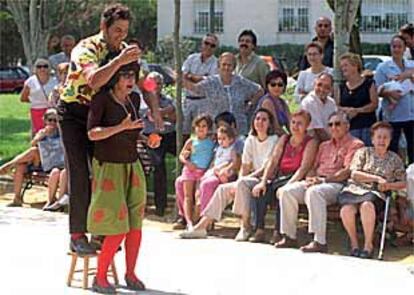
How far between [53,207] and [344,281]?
4712 millimetres

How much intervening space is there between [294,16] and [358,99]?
114ft

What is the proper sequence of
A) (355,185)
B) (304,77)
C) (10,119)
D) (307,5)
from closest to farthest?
(355,185)
(304,77)
(10,119)
(307,5)

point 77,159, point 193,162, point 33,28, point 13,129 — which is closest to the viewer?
point 77,159

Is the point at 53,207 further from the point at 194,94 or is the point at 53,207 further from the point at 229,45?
the point at 229,45

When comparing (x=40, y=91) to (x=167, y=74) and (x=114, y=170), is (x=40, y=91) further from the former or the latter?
(x=167, y=74)

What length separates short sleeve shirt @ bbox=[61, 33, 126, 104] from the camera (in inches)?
305

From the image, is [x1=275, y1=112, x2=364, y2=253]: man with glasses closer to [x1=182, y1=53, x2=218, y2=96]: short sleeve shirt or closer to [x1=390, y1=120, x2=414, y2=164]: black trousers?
[x1=390, y1=120, x2=414, y2=164]: black trousers

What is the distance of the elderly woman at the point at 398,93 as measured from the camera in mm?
10914

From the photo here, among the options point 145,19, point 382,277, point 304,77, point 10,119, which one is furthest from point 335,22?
point 145,19

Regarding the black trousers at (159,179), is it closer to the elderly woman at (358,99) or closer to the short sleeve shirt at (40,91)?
the elderly woman at (358,99)

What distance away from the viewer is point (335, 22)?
11.3 m

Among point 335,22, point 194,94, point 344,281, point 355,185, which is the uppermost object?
point 335,22

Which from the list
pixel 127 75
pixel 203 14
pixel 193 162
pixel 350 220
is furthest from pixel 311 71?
pixel 203 14

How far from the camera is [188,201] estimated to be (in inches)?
419
